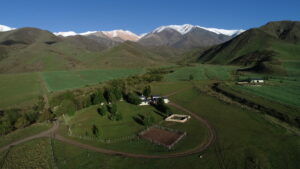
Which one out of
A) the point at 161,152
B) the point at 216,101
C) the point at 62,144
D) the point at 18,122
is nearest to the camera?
the point at 161,152

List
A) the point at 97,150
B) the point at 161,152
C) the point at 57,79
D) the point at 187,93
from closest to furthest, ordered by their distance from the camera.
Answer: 1. the point at 161,152
2. the point at 97,150
3. the point at 187,93
4. the point at 57,79

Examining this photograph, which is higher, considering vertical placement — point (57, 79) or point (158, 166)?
point (57, 79)

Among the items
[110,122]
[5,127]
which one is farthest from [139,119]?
[5,127]

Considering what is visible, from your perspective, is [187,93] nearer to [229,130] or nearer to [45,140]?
[229,130]

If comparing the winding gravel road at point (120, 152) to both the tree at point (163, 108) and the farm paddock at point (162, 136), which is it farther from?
the tree at point (163, 108)

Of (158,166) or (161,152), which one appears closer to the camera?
(158,166)

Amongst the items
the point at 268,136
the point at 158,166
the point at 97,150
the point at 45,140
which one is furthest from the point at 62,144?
the point at 268,136
